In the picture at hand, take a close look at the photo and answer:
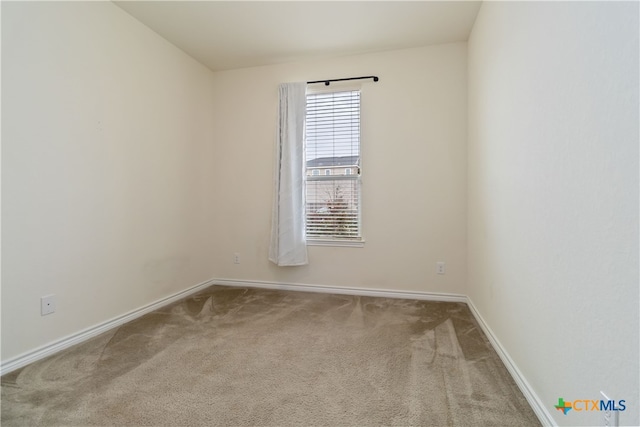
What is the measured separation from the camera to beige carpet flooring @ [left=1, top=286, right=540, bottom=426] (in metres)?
1.36

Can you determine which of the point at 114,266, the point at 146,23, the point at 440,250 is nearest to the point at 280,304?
the point at 114,266

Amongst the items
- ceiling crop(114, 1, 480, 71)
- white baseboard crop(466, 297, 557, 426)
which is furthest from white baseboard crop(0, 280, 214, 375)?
white baseboard crop(466, 297, 557, 426)

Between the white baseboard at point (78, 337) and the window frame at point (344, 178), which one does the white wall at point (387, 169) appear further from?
the white baseboard at point (78, 337)

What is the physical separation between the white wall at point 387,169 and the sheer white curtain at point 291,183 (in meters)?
0.17

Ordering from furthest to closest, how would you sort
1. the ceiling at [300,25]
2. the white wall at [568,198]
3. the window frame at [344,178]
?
the window frame at [344,178] → the ceiling at [300,25] → the white wall at [568,198]

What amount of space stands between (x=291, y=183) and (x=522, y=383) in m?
2.48

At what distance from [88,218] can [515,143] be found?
285cm

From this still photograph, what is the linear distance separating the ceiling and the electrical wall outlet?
2245mm

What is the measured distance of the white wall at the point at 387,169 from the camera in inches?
117

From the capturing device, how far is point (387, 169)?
3.12 m

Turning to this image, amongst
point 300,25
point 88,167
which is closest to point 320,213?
point 300,25

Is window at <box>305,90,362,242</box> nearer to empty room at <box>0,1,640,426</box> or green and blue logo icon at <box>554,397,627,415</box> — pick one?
empty room at <box>0,1,640,426</box>

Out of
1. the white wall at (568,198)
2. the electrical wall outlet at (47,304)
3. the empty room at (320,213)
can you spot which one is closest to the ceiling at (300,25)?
the empty room at (320,213)

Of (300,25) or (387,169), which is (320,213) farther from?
(300,25)
